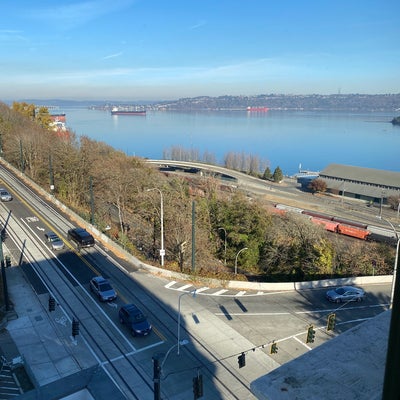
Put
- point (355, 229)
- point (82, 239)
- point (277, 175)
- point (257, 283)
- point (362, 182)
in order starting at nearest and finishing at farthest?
point (257, 283)
point (82, 239)
point (355, 229)
point (362, 182)
point (277, 175)

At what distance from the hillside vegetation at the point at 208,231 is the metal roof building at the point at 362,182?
37225mm

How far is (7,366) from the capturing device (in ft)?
56.2

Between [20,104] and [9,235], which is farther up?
[20,104]

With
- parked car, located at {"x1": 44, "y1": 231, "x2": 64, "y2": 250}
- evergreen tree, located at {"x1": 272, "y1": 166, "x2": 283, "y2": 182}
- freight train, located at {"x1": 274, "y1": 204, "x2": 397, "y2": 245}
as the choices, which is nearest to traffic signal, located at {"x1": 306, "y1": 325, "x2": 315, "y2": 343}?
parked car, located at {"x1": 44, "y1": 231, "x2": 64, "y2": 250}

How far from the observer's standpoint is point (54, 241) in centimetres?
3155

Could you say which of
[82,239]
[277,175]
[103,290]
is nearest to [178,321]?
[103,290]

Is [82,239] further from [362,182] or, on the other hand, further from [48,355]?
[362,182]

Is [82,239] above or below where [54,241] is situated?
above

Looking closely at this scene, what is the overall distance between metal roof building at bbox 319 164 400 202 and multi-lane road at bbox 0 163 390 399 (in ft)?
160

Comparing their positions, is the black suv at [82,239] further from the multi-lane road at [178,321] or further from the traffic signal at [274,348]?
the traffic signal at [274,348]

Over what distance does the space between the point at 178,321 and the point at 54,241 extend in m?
16.5

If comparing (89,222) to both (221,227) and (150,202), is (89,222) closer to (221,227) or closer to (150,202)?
(150,202)

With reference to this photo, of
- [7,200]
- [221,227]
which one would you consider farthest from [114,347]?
[7,200]

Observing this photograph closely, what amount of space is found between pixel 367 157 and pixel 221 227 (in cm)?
12526
